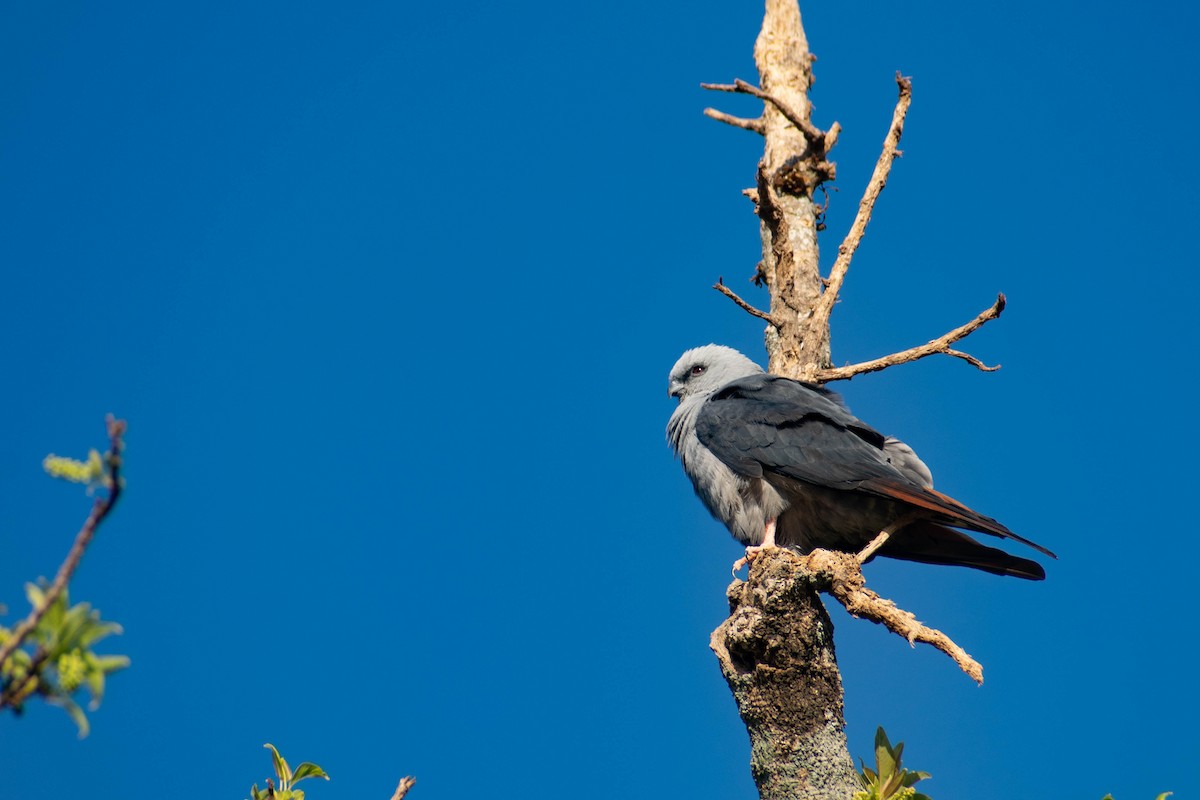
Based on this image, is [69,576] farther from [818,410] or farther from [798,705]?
[818,410]

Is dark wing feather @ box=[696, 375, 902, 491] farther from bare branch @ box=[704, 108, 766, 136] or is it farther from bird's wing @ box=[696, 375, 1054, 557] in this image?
bare branch @ box=[704, 108, 766, 136]

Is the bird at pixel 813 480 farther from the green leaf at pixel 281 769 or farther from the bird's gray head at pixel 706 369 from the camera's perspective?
the green leaf at pixel 281 769

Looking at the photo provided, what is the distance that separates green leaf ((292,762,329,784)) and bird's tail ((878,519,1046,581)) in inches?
145

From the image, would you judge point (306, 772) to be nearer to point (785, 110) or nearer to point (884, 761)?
point (884, 761)

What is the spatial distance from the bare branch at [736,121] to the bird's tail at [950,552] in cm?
287

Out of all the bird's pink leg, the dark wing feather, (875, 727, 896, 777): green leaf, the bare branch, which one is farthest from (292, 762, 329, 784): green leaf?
the bare branch

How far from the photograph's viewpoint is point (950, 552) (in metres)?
6.01

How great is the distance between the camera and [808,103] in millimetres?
7340

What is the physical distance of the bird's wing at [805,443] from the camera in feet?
18.5

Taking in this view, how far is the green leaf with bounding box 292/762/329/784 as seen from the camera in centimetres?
353

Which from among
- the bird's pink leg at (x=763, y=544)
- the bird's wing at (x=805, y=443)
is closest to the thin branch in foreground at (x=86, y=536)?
the bird's pink leg at (x=763, y=544)

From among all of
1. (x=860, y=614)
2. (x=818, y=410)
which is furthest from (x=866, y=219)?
(x=860, y=614)

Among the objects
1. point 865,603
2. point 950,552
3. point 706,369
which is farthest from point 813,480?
point 706,369

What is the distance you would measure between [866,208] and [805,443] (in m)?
1.52
